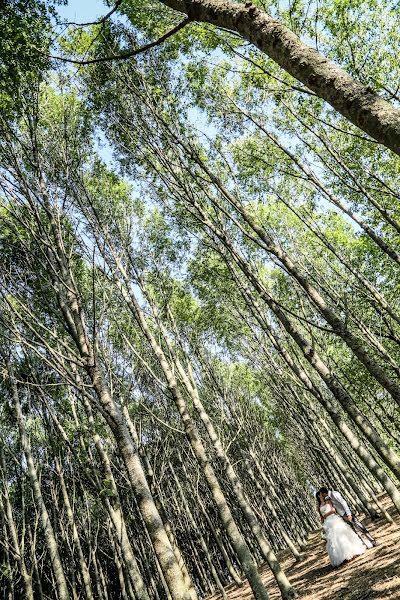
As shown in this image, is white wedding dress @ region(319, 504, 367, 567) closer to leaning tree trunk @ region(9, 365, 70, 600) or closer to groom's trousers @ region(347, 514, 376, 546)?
groom's trousers @ region(347, 514, 376, 546)

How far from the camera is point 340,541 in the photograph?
641 centimetres

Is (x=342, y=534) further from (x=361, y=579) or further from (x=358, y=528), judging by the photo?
(x=361, y=579)

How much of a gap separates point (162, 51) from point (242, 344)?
312 inches

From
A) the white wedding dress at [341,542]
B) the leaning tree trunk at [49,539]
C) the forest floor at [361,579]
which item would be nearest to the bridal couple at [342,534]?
the white wedding dress at [341,542]

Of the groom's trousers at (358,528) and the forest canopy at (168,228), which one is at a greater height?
the forest canopy at (168,228)

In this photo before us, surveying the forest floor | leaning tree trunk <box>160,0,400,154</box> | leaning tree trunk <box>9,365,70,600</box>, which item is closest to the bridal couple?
the forest floor

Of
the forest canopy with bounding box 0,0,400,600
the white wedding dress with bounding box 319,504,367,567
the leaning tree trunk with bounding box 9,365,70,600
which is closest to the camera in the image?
the forest canopy with bounding box 0,0,400,600

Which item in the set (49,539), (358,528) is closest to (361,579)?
(358,528)

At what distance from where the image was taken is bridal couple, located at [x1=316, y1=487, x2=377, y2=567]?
20.9 ft

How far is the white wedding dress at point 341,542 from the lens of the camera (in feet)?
20.9

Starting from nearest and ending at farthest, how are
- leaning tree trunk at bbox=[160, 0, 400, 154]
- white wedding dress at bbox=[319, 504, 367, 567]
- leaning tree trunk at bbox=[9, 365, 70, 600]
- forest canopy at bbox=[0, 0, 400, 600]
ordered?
leaning tree trunk at bbox=[160, 0, 400, 154]
forest canopy at bbox=[0, 0, 400, 600]
white wedding dress at bbox=[319, 504, 367, 567]
leaning tree trunk at bbox=[9, 365, 70, 600]

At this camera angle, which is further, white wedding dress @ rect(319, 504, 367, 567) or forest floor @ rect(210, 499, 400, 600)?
white wedding dress @ rect(319, 504, 367, 567)

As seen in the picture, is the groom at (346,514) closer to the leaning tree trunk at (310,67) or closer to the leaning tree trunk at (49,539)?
the leaning tree trunk at (49,539)

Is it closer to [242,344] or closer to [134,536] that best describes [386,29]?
[242,344]
